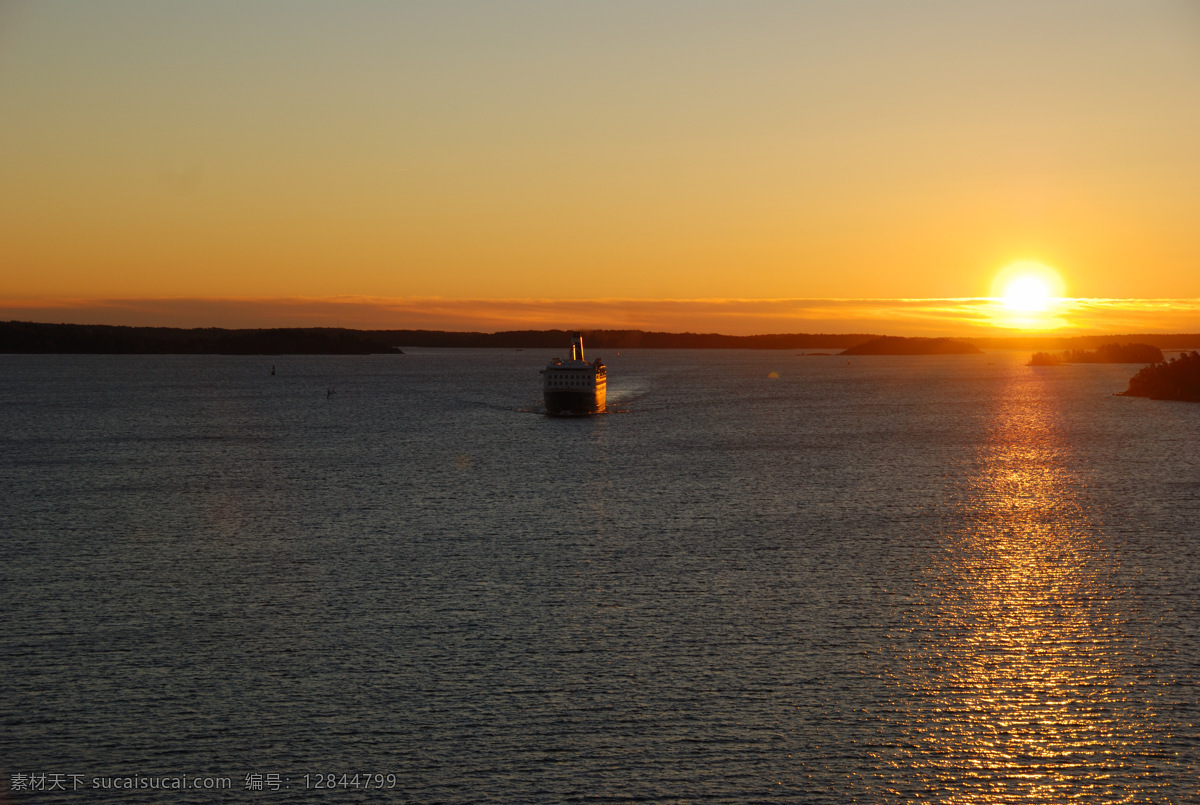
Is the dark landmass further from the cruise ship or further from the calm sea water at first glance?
the calm sea water

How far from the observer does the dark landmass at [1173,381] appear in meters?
159

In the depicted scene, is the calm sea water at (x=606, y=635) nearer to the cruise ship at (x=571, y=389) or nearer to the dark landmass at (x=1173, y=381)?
the cruise ship at (x=571, y=389)

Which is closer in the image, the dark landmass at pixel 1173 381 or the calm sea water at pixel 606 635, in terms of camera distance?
the calm sea water at pixel 606 635

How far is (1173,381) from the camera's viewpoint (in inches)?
6422

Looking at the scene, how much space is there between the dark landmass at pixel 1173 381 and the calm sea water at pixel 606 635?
10356cm

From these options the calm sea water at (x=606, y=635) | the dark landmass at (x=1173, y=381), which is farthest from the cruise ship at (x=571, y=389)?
the dark landmass at (x=1173, y=381)

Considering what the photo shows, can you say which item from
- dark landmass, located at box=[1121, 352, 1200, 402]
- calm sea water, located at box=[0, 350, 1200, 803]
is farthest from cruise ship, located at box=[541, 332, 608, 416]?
dark landmass, located at box=[1121, 352, 1200, 402]

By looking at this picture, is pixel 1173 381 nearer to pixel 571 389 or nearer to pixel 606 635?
pixel 571 389

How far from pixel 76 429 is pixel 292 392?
8840 cm

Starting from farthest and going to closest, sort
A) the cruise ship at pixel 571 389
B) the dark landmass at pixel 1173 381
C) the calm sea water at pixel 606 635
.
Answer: the dark landmass at pixel 1173 381 → the cruise ship at pixel 571 389 → the calm sea water at pixel 606 635

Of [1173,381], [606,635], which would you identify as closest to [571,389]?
[606,635]

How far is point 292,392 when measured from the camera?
197125 millimetres

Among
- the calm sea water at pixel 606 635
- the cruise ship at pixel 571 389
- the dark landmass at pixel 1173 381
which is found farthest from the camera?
the dark landmass at pixel 1173 381

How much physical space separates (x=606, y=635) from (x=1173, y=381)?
163 meters
